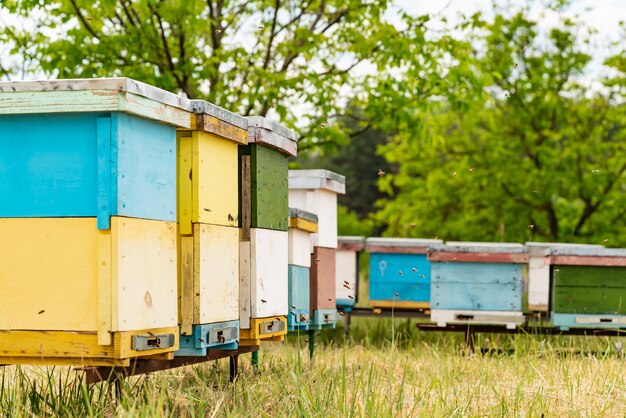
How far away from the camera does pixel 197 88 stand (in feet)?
39.5

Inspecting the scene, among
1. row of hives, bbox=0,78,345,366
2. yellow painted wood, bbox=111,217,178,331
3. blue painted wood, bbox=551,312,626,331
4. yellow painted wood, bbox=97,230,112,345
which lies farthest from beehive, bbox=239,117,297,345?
blue painted wood, bbox=551,312,626,331

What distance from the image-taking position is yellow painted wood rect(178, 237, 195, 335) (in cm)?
473

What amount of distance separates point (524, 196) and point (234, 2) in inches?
309

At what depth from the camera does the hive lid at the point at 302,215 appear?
693 cm

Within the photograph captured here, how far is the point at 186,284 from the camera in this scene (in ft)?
15.6

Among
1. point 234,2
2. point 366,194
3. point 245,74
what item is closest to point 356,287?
point 245,74

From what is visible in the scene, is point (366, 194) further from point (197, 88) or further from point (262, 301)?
point (262, 301)

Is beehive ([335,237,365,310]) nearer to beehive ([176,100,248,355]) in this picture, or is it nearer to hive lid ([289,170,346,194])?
hive lid ([289,170,346,194])

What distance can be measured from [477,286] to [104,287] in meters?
6.71

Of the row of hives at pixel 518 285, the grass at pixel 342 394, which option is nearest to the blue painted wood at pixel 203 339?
the grass at pixel 342 394

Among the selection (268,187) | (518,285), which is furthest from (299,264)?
(518,285)

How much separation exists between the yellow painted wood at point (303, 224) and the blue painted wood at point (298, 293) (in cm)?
30

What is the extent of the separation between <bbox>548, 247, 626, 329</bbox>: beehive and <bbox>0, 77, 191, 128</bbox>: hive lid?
6.56 meters

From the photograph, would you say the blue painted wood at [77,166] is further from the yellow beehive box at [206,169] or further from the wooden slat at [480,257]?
the wooden slat at [480,257]
